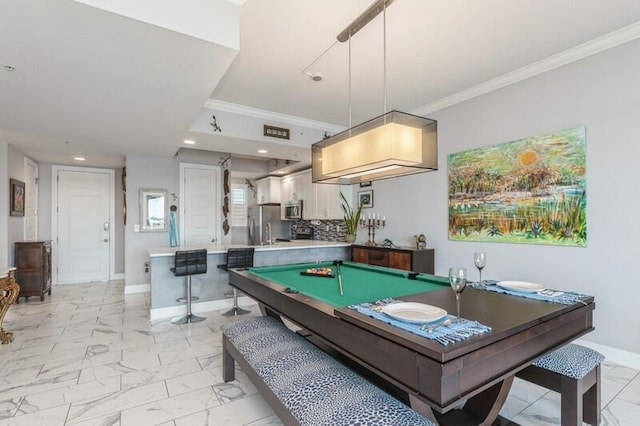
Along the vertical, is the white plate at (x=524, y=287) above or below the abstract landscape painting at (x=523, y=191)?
below

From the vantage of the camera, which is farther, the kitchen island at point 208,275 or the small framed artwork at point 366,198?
the small framed artwork at point 366,198

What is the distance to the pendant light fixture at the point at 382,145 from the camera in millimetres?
2314

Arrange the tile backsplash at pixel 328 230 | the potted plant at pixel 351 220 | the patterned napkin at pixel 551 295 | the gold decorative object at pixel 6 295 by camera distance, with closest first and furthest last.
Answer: the patterned napkin at pixel 551 295, the gold decorative object at pixel 6 295, the potted plant at pixel 351 220, the tile backsplash at pixel 328 230

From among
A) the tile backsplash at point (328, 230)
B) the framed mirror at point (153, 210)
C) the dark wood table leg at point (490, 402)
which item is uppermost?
the framed mirror at point (153, 210)

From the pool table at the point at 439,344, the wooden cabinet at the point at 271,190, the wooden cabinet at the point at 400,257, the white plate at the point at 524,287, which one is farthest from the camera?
the wooden cabinet at the point at 271,190

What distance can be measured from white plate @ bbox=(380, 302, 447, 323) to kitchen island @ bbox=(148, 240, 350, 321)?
11.1 ft

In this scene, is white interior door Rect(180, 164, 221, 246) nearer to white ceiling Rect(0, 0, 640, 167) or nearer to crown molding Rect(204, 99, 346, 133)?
white ceiling Rect(0, 0, 640, 167)

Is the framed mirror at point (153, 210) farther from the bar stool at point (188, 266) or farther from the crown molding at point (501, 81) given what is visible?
the crown molding at point (501, 81)

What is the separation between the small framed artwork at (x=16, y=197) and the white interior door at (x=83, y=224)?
4.49ft

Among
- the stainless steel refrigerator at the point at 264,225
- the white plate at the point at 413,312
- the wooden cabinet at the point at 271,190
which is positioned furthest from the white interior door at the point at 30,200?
the white plate at the point at 413,312

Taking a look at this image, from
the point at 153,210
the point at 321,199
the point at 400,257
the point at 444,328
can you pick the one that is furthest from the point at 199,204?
the point at 444,328

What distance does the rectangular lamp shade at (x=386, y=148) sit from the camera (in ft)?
7.59

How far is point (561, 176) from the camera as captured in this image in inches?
125

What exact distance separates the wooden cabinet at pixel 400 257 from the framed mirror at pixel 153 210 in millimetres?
3826
